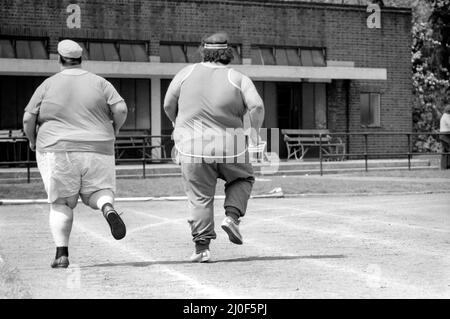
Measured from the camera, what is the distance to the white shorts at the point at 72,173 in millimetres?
8438

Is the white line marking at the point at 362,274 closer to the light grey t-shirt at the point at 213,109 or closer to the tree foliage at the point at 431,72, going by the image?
the light grey t-shirt at the point at 213,109

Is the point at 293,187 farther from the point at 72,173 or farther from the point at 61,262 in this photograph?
the point at 61,262

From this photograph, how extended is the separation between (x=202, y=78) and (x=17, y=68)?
757 inches

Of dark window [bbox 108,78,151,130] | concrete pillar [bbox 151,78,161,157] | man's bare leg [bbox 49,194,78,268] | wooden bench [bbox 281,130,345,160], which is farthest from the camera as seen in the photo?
wooden bench [bbox 281,130,345,160]

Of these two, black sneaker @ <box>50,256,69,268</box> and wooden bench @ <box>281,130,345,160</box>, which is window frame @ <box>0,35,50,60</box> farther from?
black sneaker @ <box>50,256,69,268</box>

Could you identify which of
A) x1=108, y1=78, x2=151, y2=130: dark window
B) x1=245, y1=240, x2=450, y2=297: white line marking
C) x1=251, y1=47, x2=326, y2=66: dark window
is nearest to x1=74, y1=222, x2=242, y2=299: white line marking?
x1=245, y1=240, x2=450, y2=297: white line marking

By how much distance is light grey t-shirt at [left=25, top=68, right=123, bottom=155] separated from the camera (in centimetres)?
851

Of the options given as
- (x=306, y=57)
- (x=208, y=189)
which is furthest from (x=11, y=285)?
(x=306, y=57)

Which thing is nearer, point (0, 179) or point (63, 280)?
point (63, 280)

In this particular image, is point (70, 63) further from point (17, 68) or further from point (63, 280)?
point (17, 68)

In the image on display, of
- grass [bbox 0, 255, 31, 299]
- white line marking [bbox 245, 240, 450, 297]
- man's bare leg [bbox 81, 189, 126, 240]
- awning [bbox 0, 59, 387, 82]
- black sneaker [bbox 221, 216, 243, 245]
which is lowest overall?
white line marking [bbox 245, 240, 450, 297]

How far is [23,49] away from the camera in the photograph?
28.8 m
